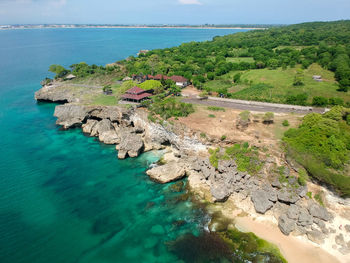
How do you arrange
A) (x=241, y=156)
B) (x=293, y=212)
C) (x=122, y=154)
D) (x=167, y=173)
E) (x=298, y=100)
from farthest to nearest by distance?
(x=298, y=100)
(x=122, y=154)
(x=167, y=173)
(x=241, y=156)
(x=293, y=212)

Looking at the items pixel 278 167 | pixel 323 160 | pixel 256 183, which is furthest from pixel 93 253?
pixel 323 160

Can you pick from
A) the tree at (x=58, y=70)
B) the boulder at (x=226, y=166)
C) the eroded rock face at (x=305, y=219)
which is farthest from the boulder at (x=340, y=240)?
the tree at (x=58, y=70)

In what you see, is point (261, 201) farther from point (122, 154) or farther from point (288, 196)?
point (122, 154)

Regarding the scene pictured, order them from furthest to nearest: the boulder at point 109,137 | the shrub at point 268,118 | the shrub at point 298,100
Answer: the shrub at point 298,100, the boulder at point 109,137, the shrub at point 268,118

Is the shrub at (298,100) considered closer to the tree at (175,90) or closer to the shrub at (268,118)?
the shrub at (268,118)

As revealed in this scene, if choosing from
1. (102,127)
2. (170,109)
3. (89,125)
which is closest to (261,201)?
(170,109)

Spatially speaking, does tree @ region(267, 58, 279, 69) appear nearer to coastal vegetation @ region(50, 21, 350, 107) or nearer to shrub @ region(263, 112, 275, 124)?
coastal vegetation @ region(50, 21, 350, 107)

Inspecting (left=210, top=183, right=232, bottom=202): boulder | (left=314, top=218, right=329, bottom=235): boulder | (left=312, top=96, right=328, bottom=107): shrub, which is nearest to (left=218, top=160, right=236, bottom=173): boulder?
(left=210, top=183, right=232, bottom=202): boulder
